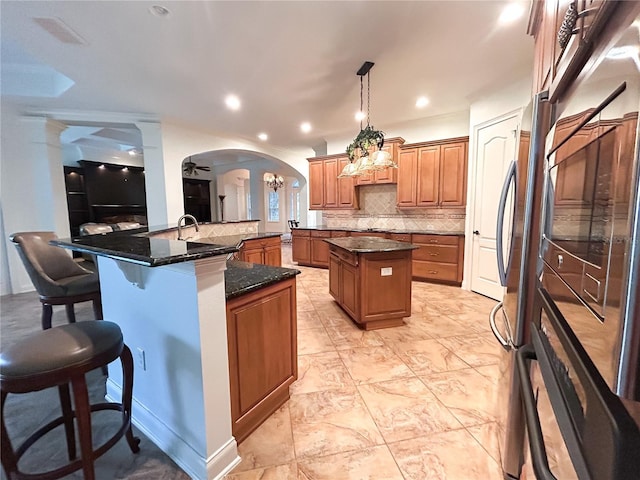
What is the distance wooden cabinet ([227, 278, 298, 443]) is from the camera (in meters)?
1.45

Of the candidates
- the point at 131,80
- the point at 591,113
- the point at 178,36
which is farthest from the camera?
the point at 131,80

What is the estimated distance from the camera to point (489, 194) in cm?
385

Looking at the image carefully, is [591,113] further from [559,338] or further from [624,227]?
[559,338]

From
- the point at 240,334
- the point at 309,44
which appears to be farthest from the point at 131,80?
the point at 240,334

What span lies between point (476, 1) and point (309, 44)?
55.5 inches

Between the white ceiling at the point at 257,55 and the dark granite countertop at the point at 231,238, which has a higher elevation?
the white ceiling at the point at 257,55

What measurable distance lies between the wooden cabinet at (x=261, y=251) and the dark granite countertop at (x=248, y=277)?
7.90ft

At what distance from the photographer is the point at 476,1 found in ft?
6.88

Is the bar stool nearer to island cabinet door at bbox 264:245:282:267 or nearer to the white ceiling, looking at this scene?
the white ceiling

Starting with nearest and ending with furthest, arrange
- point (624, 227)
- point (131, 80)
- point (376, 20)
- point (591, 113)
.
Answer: point (624, 227)
point (591, 113)
point (376, 20)
point (131, 80)

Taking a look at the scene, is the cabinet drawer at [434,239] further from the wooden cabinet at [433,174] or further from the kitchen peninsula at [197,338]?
the kitchen peninsula at [197,338]

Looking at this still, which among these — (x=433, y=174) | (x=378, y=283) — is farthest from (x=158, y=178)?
(x=433, y=174)

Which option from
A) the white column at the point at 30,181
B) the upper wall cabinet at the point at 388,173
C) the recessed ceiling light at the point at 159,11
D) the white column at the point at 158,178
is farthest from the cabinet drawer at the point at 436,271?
the white column at the point at 30,181

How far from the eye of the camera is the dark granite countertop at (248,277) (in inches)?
56.5
